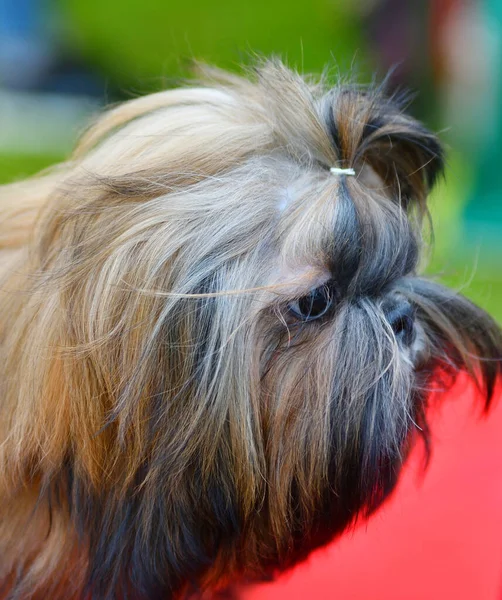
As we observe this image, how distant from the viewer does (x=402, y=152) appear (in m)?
1.53

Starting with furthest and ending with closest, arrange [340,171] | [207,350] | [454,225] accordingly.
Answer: [454,225]
[340,171]
[207,350]

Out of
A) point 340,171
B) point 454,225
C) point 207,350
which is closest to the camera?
point 207,350

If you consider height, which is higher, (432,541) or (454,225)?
(432,541)

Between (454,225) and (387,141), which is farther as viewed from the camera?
(454,225)

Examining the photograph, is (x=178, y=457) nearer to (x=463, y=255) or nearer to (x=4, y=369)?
(x=4, y=369)

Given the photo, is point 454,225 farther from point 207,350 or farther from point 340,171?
point 207,350

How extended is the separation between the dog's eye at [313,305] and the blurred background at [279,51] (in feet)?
8.92

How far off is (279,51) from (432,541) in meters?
3.48

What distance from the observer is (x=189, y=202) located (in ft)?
3.94

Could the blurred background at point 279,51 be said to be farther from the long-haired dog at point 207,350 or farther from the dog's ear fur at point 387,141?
the long-haired dog at point 207,350

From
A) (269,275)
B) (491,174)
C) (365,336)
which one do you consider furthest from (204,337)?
(491,174)

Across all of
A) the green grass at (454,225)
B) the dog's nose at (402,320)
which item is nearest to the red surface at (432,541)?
the dog's nose at (402,320)

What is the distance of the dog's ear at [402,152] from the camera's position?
4.67 feet

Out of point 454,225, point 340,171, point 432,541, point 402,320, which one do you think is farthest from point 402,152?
point 454,225
